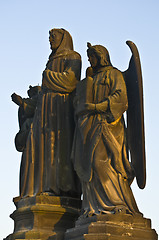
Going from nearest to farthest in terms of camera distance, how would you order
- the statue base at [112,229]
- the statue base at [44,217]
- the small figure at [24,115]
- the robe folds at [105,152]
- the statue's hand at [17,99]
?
1. the statue base at [112,229]
2. the robe folds at [105,152]
3. the statue base at [44,217]
4. the small figure at [24,115]
5. the statue's hand at [17,99]

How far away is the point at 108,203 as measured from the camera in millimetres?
9297

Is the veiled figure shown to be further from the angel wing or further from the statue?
the angel wing

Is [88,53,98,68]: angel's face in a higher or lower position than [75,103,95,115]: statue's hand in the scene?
higher

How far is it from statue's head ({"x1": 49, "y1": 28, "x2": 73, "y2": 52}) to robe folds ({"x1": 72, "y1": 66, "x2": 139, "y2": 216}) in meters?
1.64

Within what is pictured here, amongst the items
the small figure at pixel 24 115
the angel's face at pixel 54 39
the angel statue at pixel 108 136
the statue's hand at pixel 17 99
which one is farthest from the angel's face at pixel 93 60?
the statue's hand at pixel 17 99

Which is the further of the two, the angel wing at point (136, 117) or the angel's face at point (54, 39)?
the angel's face at point (54, 39)

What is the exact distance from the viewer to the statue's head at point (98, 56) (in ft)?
34.2

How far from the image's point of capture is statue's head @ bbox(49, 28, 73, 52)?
11.4 meters

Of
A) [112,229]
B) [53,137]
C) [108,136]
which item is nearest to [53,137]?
[53,137]

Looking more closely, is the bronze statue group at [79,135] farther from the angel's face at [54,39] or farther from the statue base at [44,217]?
the statue base at [44,217]

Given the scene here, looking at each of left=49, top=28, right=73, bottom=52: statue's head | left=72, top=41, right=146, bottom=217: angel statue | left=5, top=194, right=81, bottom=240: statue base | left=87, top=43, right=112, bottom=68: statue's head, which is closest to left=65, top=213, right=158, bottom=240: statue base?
left=72, top=41, right=146, bottom=217: angel statue

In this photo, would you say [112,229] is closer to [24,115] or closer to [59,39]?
[24,115]

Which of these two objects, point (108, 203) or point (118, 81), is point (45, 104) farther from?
point (108, 203)

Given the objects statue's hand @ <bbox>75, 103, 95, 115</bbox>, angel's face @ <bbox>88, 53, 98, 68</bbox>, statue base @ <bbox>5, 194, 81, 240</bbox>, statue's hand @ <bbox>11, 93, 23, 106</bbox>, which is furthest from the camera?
statue's hand @ <bbox>11, 93, 23, 106</bbox>
